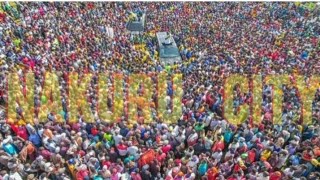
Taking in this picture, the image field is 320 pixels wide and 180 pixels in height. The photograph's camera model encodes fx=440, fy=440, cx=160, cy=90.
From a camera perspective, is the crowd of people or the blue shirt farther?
the blue shirt

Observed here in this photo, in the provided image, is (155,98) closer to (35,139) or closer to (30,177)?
(35,139)

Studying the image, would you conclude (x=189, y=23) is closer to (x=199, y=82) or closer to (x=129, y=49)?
(x=129, y=49)

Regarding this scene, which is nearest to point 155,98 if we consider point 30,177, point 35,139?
point 35,139

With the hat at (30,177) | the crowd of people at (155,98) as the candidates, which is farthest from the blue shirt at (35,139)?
the hat at (30,177)

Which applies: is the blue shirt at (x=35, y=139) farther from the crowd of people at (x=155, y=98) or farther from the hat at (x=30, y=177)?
→ the hat at (x=30, y=177)

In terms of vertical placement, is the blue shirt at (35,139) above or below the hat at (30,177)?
above

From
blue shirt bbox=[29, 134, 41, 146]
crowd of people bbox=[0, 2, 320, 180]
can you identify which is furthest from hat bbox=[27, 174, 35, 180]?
blue shirt bbox=[29, 134, 41, 146]

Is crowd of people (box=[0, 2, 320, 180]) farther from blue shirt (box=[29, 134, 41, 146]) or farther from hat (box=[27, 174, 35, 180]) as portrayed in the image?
hat (box=[27, 174, 35, 180])

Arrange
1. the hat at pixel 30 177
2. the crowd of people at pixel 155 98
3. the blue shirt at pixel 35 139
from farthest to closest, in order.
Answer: the blue shirt at pixel 35 139, the crowd of people at pixel 155 98, the hat at pixel 30 177
